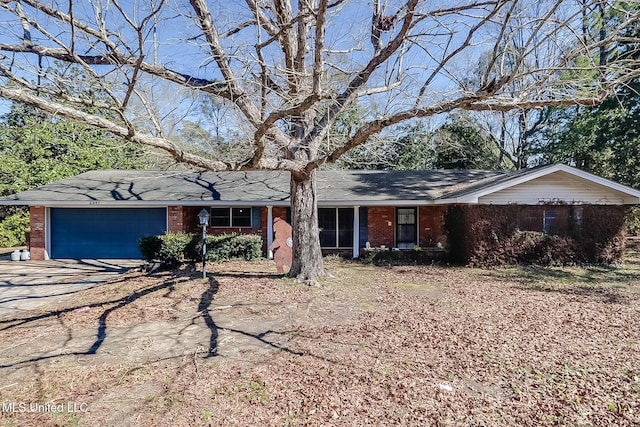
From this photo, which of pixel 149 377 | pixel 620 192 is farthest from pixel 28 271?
pixel 620 192

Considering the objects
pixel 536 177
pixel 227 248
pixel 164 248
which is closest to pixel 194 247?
pixel 164 248

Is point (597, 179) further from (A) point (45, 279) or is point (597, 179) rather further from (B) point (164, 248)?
(A) point (45, 279)

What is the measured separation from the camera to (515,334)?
501 centimetres

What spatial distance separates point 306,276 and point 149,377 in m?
4.93

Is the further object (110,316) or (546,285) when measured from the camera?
(546,285)

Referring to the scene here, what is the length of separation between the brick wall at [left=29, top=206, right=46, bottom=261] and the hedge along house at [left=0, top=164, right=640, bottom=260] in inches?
1.3

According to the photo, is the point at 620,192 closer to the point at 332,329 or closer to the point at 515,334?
the point at 515,334

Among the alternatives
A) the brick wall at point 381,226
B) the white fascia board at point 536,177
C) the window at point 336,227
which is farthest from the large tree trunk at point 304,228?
the brick wall at point 381,226

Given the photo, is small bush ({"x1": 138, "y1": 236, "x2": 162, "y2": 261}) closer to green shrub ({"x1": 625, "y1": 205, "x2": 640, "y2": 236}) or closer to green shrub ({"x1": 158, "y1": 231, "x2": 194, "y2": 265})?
green shrub ({"x1": 158, "y1": 231, "x2": 194, "y2": 265})

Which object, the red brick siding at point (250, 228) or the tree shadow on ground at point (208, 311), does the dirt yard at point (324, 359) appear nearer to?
the tree shadow on ground at point (208, 311)

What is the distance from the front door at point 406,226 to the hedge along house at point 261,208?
→ 0.04m

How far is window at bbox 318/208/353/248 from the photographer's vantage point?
1395 cm

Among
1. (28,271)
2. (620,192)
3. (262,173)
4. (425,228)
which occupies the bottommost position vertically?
(28,271)

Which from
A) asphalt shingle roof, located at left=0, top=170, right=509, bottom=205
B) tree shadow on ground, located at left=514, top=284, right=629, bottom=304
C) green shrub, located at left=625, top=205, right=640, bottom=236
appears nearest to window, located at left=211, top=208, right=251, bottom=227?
asphalt shingle roof, located at left=0, top=170, right=509, bottom=205
